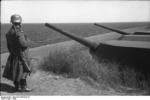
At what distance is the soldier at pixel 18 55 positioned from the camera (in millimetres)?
4461

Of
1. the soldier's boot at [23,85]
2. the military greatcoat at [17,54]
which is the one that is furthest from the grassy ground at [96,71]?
the military greatcoat at [17,54]

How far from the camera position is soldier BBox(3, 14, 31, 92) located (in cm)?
446

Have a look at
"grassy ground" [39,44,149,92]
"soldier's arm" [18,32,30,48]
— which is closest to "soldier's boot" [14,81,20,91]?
"soldier's arm" [18,32,30,48]

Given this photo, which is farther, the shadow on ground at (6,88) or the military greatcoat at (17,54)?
the shadow on ground at (6,88)

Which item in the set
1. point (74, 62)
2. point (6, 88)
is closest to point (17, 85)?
point (6, 88)

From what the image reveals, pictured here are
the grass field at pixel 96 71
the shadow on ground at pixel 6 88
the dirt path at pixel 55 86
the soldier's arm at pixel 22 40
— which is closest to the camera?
the soldier's arm at pixel 22 40

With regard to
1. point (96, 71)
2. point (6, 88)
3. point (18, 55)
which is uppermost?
point (18, 55)

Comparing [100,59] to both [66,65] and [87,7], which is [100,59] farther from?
[87,7]

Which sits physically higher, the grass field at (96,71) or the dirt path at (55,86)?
the grass field at (96,71)

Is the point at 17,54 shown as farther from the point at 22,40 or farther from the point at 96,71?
the point at 96,71

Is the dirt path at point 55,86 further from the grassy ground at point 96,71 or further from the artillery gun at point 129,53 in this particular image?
the artillery gun at point 129,53

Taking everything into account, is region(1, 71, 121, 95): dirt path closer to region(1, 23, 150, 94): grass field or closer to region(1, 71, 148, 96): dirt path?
region(1, 71, 148, 96): dirt path

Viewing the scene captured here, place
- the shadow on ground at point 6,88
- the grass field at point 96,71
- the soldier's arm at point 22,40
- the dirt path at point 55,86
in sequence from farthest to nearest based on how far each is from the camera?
the grass field at point 96,71 → the shadow on ground at point 6,88 → the dirt path at point 55,86 → the soldier's arm at point 22,40

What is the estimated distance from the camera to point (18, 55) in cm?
462
